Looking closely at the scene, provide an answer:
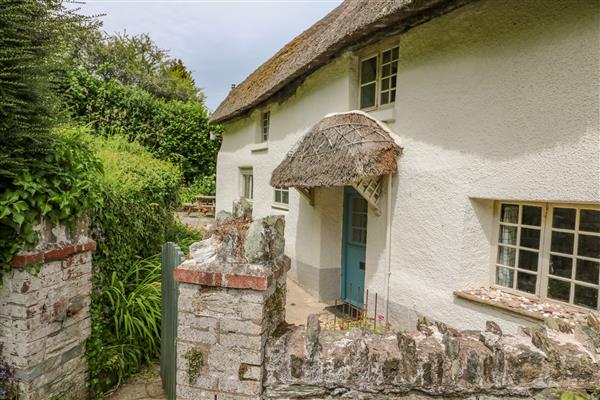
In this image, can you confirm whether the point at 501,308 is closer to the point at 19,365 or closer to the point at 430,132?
the point at 430,132

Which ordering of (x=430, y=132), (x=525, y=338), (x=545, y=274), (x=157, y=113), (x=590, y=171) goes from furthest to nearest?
1. (x=157, y=113)
2. (x=430, y=132)
3. (x=545, y=274)
4. (x=590, y=171)
5. (x=525, y=338)

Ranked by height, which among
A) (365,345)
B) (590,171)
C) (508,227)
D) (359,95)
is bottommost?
(365,345)

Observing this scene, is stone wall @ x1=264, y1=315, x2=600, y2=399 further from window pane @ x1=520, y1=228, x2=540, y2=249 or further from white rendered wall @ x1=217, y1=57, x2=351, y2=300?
white rendered wall @ x1=217, y1=57, x2=351, y2=300

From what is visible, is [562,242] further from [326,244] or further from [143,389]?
[143,389]

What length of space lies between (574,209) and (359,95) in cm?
372

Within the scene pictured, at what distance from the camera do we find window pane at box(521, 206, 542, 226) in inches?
153

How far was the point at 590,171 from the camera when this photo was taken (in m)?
3.25

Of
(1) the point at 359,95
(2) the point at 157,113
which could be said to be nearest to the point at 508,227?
(1) the point at 359,95

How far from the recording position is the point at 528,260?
13.2ft

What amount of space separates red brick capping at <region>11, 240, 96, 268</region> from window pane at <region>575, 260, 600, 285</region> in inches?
195

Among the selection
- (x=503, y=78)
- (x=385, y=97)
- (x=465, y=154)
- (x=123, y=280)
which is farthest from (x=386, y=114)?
(x=123, y=280)

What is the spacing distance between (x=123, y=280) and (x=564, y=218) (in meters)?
4.99

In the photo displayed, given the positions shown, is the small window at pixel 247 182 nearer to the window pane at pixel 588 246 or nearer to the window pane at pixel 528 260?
the window pane at pixel 528 260

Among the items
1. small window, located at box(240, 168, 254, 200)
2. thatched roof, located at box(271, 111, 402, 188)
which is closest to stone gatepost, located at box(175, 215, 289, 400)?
thatched roof, located at box(271, 111, 402, 188)
